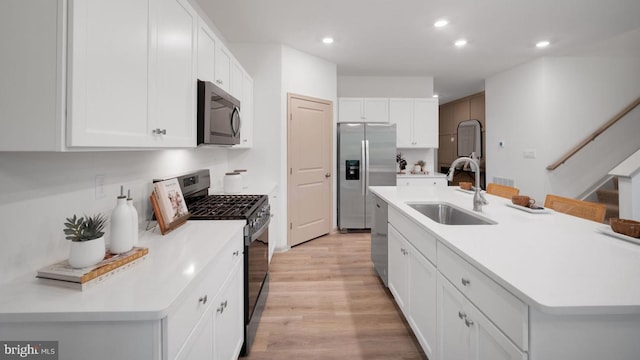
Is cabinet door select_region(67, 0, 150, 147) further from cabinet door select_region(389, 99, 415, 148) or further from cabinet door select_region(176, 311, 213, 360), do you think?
cabinet door select_region(389, 99, 415, 148)

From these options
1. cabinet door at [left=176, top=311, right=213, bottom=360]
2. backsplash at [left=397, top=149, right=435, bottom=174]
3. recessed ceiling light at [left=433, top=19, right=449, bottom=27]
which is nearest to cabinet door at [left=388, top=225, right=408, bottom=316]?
cabinet door at [left=176, top=311, right=213, bottom=360]

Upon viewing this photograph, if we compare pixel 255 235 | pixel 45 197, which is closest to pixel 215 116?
pixel 255 235

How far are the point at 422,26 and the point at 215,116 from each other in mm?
2635

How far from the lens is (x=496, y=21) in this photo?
3.11 metres

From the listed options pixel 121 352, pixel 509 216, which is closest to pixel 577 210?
pixel 509 216

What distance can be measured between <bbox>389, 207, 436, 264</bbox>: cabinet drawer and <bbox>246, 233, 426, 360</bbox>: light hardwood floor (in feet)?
2.33

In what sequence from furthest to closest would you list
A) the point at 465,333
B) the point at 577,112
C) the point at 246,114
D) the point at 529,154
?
the point at 529,154, the point at 577,112, the point at 246,114, the point at 465,333

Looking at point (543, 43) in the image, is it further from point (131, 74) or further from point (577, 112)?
point (131, 74)

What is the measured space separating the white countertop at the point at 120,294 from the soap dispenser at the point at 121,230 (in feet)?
0.35

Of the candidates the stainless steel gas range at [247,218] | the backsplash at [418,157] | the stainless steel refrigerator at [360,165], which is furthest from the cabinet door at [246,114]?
the backsplash at [418,157]

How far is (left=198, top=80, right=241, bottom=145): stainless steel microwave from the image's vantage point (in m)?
1.79

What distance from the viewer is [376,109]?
4883 mm

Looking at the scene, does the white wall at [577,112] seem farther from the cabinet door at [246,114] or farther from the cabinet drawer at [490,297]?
the cabinet door at [246,114]

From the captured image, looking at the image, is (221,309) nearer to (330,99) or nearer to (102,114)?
(102,114)
